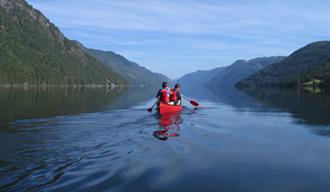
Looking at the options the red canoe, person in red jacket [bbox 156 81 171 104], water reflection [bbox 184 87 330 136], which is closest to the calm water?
water reflection [bbox 184 87 330 136]

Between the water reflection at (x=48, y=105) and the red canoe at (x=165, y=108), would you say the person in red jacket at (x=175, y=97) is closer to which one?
the red canoe at (x=165, y=108)

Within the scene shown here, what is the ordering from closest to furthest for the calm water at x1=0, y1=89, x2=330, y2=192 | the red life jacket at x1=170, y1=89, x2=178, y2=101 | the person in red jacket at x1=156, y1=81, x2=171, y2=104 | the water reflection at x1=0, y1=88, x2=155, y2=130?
the calm water at x1=0, y1=89, x2=330, y2=192 < the water reflection at x1=0, y1=88, x2=155, y2=130 < the person in red jacket at x1=156, y1=81, x2=171, y2=104 < the red life jacket at x1=170, y1=89, x2=178, y2=101

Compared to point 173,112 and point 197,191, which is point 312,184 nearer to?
point 197,191

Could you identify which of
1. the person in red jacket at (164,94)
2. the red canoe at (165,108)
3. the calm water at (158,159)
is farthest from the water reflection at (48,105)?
the red canoe at (165,108)

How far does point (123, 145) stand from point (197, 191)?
684 cm

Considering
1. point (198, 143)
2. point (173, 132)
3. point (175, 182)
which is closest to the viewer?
point (175, 182)

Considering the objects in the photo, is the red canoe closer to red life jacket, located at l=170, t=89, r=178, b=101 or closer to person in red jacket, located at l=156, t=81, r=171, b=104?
person in red jacket, located at l=156, t=81, r=171, b=104

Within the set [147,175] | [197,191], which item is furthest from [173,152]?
[197,191]

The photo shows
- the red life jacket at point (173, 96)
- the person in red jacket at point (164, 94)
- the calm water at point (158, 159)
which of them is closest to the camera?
the calm water at point (158, 159)

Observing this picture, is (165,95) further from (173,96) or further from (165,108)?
(173,96)

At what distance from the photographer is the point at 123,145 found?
51.8 feet

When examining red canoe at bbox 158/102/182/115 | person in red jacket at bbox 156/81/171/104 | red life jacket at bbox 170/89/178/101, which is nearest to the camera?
red canoe at bbox 158/102/182/115

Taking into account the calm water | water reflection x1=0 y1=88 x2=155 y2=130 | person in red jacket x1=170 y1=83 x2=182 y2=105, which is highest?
person in red jacket x1=170 y1=83 x2=182 y2=105

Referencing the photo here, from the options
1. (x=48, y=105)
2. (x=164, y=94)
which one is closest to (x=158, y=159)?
(x=164, y=94)
